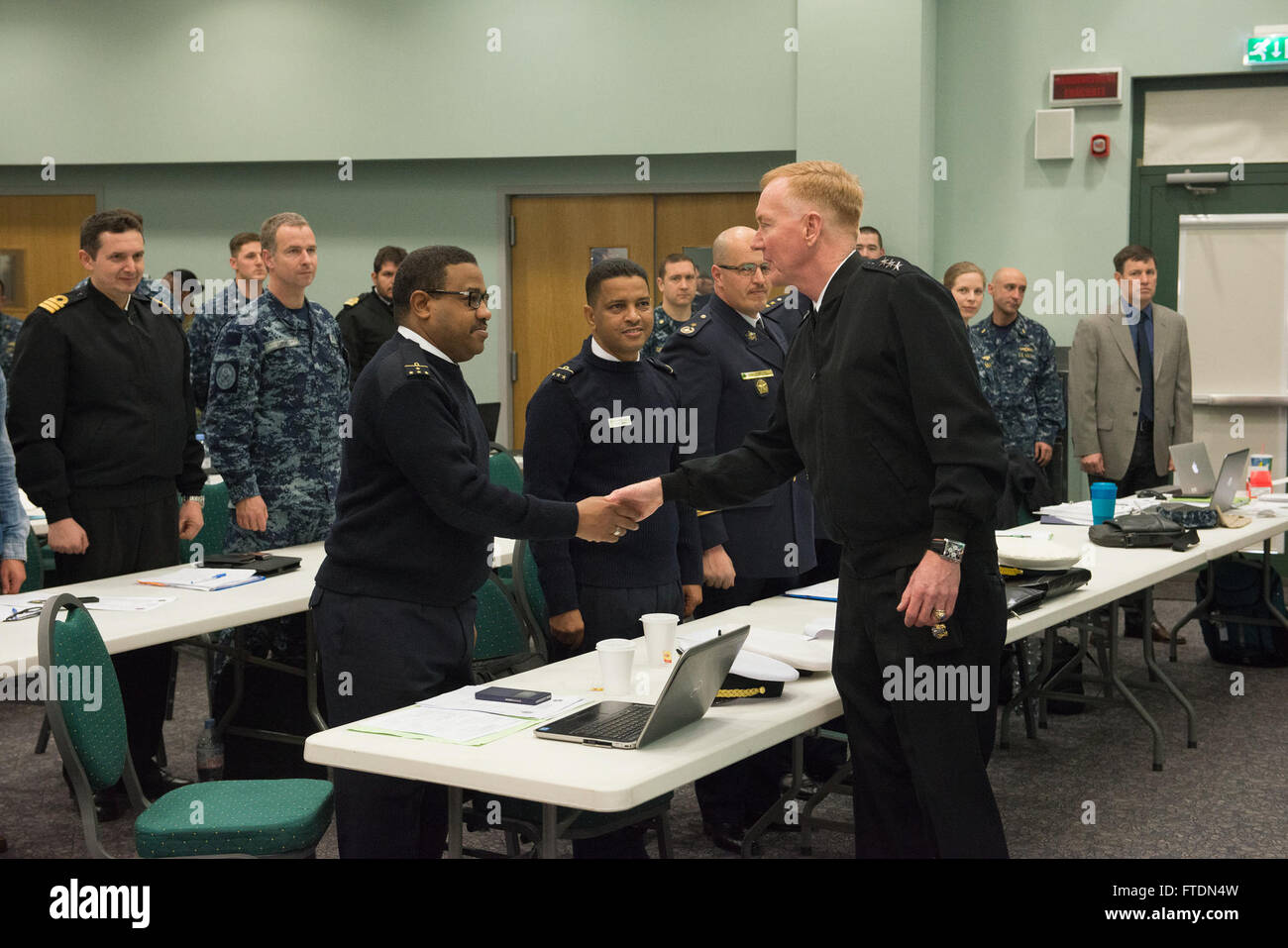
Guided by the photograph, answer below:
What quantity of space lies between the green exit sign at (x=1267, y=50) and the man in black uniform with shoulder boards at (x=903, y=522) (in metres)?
5.35

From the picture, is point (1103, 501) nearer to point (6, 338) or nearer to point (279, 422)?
point (279, 422)

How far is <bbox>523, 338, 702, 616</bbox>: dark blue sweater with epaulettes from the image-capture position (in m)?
3.12

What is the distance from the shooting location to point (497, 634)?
143 inches

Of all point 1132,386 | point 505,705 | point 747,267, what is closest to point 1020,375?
point 1132,386

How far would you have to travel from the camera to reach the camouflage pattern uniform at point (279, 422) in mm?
4016

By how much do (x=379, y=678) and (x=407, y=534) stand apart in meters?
0.28

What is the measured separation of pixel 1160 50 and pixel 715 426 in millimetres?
4681

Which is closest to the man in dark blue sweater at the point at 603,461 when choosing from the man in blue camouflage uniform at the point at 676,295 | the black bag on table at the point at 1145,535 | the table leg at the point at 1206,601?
the black bag on table at the point at 1145,535

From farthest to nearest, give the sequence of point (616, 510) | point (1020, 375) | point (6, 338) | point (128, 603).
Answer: point (6, 338)
point (1020, 375)
point (128, 603)
point (616, 510)

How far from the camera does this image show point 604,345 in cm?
323

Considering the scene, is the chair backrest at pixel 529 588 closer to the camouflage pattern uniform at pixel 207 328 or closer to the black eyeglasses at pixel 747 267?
the black eyeglasses at pixel 747 267

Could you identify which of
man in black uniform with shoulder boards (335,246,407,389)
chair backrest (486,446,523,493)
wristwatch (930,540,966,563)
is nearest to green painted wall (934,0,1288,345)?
man in black uniform with shoulder boards (335,246,407,389)

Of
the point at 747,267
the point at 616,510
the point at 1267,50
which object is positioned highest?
the point at 1267,50
